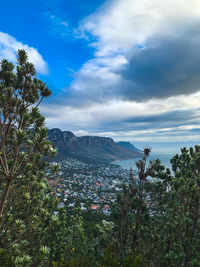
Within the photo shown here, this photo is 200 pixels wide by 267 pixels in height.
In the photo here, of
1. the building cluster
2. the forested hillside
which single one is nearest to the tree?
the forested hillside

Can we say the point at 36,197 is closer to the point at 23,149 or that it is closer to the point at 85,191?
the point at 23,149

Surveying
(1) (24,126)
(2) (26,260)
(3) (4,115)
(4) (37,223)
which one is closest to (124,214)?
(4) (37,223)

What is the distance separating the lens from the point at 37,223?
173 inches

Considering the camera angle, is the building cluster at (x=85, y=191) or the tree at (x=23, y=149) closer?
the tree at (x=23, y=149)

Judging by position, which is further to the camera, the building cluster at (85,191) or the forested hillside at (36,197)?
the building cluster at (85,191)

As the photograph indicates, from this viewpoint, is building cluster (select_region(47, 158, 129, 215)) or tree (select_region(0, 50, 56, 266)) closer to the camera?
tree (select_region(0, 50, 56, 266))

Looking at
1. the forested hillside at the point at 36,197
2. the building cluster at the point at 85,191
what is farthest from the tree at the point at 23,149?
the building cluster at the point at 85,191

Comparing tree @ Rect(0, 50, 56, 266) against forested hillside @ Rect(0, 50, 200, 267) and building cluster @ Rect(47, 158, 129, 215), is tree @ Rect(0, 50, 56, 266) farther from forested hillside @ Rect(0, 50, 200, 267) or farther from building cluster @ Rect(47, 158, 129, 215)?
building cluster @ Rect(47, 158, 129, 215)

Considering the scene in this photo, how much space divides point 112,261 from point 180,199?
4.77 metres

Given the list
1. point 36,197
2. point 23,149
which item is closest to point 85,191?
point 36,197

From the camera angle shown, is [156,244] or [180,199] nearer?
[180,199]

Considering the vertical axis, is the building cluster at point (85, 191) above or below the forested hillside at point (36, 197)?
below

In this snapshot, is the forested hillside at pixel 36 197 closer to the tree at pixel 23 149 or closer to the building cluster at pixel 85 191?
the tree at pixel 23 149

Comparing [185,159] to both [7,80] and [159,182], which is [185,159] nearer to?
[159,182]
